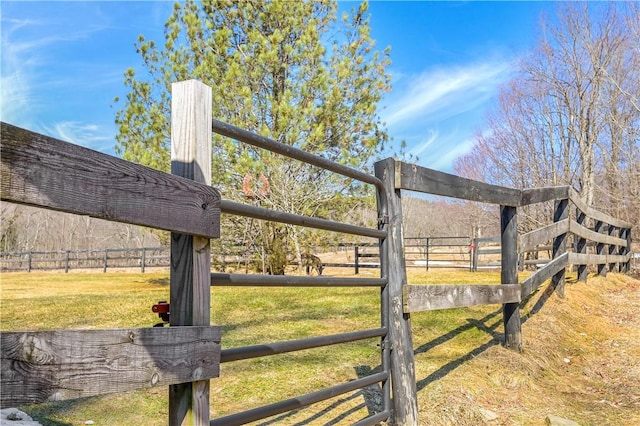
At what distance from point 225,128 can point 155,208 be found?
0.60 meters

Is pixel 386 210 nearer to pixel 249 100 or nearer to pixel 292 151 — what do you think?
pixel 292 151

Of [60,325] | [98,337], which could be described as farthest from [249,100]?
[98,337]

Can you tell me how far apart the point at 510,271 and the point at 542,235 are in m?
1.16

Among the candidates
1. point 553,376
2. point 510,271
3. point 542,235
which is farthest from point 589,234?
point 553,376

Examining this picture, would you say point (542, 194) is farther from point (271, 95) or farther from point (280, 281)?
point (271, 95)

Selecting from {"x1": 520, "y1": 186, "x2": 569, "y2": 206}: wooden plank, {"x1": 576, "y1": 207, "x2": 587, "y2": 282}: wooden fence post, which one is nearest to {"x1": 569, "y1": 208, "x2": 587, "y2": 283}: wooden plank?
{"x1": 576, "y1": 207, "x2": 587, "y2": 282}: wooden fence post

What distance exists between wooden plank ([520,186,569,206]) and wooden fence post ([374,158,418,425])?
7.00ft

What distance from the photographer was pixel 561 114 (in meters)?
18.0

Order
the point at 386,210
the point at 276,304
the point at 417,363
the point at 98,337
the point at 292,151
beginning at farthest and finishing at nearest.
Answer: the point at 276,304, the point at 417,363, the point at 386,210, the point at 292,151, the point at 98,337

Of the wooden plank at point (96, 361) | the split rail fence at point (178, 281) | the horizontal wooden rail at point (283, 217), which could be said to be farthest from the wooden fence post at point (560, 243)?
the wooden plank at point (96, 361)

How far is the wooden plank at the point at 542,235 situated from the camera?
189 inches

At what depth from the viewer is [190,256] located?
66.9 inches

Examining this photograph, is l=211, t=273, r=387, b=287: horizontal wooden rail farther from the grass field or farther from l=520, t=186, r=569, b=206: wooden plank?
l=520, t=186, r=569, b=206: wooden plank

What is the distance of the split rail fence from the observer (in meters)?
1.14
